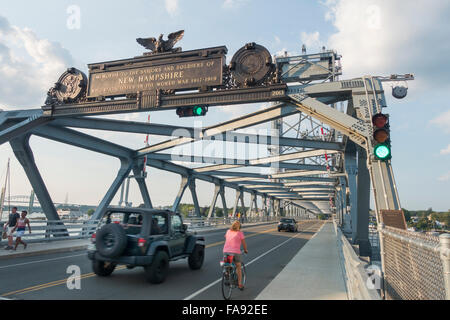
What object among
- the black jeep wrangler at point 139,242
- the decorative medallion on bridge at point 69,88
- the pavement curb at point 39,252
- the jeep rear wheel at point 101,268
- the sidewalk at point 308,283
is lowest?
the pavement curb at point 39,252

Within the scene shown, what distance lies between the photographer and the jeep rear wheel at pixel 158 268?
7.42m

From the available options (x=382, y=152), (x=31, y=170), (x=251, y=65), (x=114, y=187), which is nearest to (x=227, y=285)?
(x=382, y=152)

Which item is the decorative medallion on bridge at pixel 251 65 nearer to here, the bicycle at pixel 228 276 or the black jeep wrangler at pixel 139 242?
the black jeep wrangler at pixel 139 242

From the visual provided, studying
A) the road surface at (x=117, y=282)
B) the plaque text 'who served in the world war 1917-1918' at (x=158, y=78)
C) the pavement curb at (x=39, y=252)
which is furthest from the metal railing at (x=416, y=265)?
the pavement curb at (x=39, y=252)

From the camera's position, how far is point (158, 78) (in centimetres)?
1426

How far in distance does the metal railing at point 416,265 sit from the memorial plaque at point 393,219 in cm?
127

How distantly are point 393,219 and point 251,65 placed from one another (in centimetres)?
892

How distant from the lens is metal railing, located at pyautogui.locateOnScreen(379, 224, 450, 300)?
9.19 ft

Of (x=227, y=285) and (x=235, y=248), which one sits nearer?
(x=227, y=285)

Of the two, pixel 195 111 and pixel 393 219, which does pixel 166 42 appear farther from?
pixel 393 219

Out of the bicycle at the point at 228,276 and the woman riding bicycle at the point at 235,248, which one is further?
the woman riding bicycle at the point at 235,248
